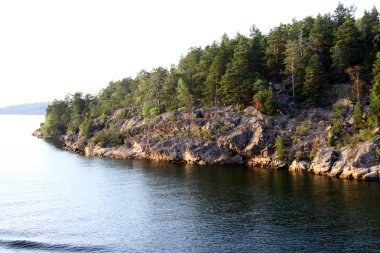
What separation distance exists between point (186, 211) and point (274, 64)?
67.3 m

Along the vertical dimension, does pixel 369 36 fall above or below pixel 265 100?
above

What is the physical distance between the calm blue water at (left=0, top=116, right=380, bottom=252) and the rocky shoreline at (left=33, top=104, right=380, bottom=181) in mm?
5580

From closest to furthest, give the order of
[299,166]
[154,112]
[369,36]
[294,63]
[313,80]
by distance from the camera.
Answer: [299,166]
[313,80]
[294,63]
[369,36]
[154,112]

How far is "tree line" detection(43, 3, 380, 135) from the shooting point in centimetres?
11225

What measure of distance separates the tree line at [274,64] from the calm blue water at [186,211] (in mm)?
25907

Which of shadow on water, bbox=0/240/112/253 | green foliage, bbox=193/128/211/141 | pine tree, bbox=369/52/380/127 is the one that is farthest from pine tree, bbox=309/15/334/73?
shadow on water, bbox=0/240/112/253

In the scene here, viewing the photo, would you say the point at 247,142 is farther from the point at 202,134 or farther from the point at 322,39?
the point at 322,39

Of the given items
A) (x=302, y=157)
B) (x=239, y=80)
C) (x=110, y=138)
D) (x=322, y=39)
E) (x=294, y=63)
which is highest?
(x=322, y=39)

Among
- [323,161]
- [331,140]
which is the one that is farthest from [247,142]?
[331,140]

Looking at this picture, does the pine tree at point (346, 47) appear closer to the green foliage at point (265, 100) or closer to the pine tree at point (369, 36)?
the pine tree at point (369, 36)

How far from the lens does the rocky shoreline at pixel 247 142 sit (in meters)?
91.2

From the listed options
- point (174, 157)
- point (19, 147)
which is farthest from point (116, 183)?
point (19, 147)

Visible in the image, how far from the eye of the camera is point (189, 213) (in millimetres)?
66562

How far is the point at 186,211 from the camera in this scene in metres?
67.7
